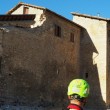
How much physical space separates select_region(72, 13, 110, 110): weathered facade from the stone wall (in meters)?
0.77

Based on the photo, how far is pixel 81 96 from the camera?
3000 millimetres

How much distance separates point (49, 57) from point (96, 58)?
5061mm

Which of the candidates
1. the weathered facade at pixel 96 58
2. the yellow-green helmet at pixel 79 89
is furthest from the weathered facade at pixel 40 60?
the yellow-green helmet at pixel 79 89

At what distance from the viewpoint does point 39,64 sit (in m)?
22.8

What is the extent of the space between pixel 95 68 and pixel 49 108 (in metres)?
6.06

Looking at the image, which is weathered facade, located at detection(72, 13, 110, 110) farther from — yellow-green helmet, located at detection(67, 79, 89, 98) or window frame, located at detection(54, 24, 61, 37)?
yellow-green helmet, located at detection(67, 79, 89, 98)

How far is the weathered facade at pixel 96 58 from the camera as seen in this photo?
26.6 meters

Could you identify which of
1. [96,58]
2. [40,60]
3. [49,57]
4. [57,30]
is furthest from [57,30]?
[96,58]

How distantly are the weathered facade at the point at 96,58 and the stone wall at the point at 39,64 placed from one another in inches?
30.4

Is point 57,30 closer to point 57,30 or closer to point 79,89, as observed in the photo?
point 57,30

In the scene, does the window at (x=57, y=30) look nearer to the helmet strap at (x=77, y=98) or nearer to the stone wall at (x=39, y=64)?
the stone wall at (x=39, y=64)

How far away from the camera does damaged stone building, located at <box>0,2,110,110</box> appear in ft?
67.4

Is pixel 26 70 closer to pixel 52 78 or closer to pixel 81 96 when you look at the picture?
pixel 52 78

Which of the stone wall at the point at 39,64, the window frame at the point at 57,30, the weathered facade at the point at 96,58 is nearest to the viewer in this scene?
the stone wall at the point at 39,64
